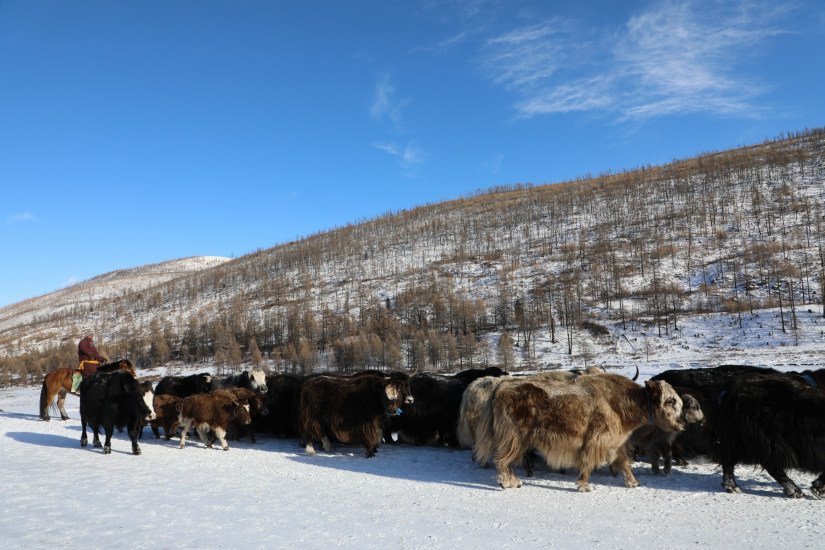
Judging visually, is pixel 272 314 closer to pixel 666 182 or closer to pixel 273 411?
pixel 273 411

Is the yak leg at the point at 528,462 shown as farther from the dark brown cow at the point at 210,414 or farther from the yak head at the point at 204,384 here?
the yak head at the point at 204,384

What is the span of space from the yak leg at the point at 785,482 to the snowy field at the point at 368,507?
15 centimetres

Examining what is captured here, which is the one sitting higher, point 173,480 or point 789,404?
point 789,404

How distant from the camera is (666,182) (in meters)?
134

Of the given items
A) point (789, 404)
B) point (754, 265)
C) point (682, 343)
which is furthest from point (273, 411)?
point (754, 265)

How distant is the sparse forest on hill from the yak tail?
53554 millimetres

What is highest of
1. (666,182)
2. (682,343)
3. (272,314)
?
(666,182)

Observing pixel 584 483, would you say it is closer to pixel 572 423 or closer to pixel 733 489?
pixel 572 423

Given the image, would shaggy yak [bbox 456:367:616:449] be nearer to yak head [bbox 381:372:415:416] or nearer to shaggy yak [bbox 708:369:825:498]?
yak head [bbox 381:372:415:416]

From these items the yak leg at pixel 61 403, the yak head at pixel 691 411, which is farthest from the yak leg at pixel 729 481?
the yak leg at pixel 61 403

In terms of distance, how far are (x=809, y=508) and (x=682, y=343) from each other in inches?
2385

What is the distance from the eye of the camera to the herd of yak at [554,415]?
783 cm

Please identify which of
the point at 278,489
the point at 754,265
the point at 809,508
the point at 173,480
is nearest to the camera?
the point at 809,508

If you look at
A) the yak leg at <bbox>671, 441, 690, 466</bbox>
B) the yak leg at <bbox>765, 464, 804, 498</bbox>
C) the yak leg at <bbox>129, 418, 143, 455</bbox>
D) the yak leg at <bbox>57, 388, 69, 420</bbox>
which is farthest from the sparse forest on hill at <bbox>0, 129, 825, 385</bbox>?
the yak leg at <bbox>765, 464, 804, 498</bbox>
